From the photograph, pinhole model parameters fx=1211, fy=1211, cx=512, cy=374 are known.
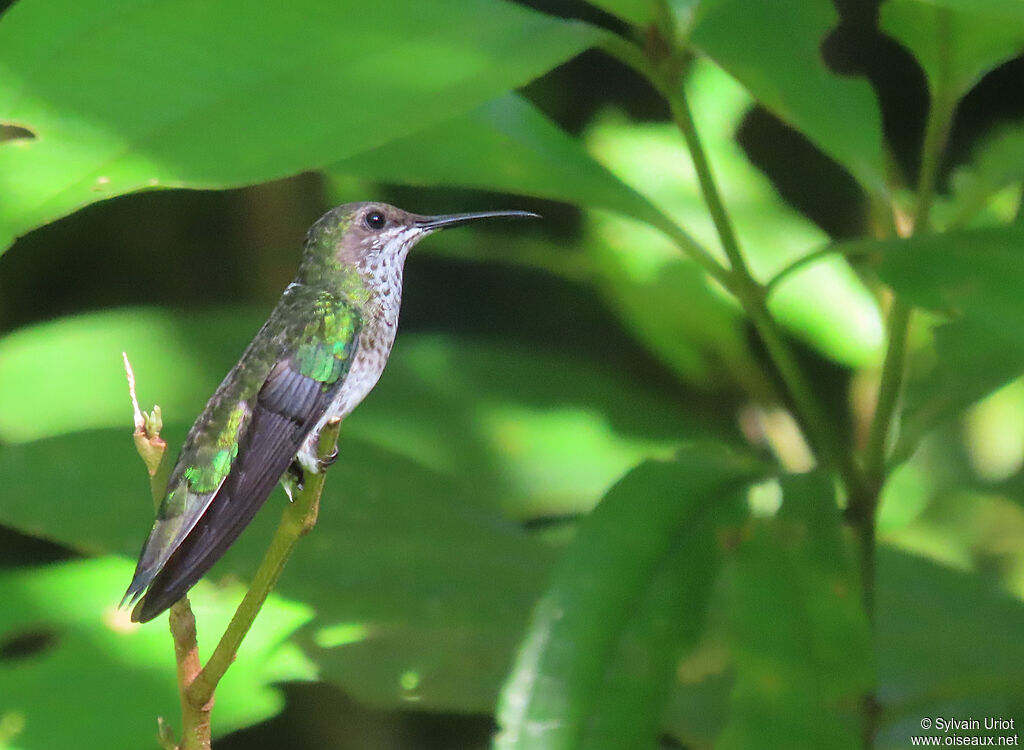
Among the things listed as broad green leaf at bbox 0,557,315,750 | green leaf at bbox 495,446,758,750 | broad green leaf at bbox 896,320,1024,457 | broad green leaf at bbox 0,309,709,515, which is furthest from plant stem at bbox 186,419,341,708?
broad green leaf at bbox 0,309,709,515

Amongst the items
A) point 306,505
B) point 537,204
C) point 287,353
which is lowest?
point 306,505

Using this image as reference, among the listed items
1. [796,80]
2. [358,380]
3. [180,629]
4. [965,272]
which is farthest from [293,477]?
[796,80]

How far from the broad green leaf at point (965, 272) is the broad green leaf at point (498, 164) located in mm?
223

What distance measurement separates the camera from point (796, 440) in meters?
2.00

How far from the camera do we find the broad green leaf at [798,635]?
3.12ft

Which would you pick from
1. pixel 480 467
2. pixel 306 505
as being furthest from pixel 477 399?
pixel 306 505

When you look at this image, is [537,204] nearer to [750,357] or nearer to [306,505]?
[750,357]

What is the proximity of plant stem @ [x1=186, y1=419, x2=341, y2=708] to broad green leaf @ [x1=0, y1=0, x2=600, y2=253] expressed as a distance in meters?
0.20

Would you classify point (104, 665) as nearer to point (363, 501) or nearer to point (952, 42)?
point (363, 501)

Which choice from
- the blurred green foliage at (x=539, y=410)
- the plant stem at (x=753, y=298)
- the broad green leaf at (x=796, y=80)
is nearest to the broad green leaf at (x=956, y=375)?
the blurred green foliage at (x=539, y=410)

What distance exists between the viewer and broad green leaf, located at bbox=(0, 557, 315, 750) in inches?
41.7

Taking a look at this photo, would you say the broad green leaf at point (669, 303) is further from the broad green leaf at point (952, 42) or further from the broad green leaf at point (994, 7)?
the broad green leaf at point (994, 7)

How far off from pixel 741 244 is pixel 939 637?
649 millimetres

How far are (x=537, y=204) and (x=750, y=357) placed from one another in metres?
0.89
